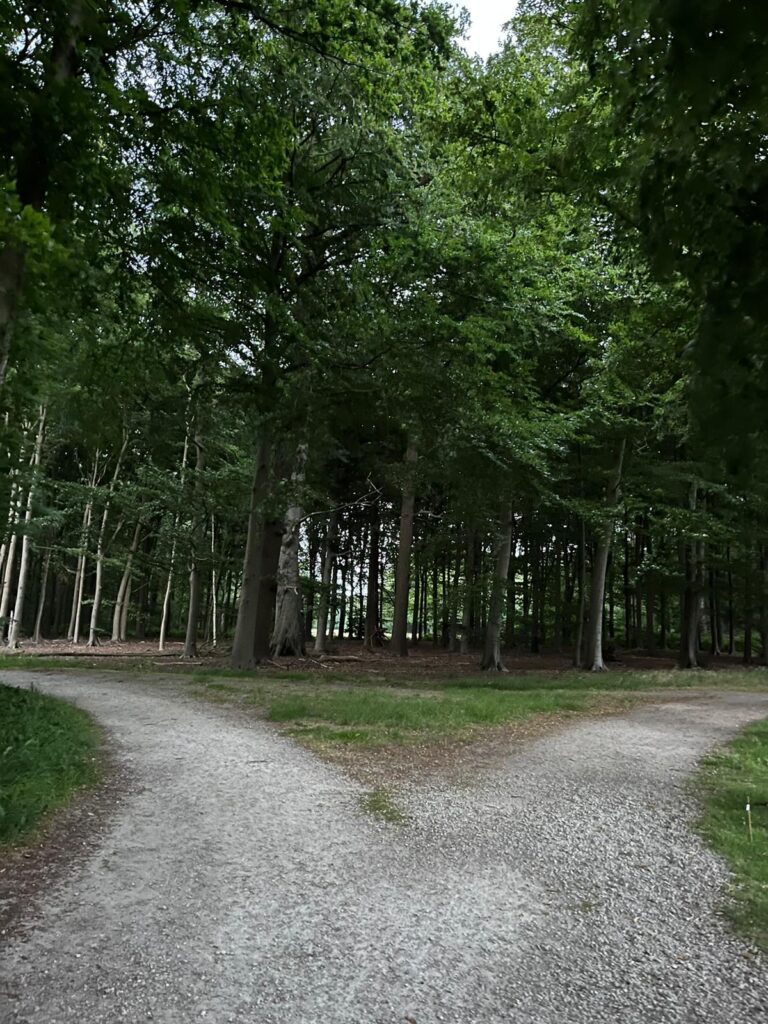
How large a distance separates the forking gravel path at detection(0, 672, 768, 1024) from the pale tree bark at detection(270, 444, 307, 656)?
11190mm

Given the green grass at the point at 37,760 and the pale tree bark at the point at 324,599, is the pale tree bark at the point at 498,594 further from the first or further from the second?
the green grass at the point at 37,760

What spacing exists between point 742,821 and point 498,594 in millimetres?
11758

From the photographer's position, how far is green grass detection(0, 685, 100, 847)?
4465 mm

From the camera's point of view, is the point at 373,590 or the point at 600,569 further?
the point at 373,590

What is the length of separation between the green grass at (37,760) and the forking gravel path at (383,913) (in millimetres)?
496

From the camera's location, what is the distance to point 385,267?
11297mm

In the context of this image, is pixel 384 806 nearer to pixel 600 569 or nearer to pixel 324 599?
pixel 600 569

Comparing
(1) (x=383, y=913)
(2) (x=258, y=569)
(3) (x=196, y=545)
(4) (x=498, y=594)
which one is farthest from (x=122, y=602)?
(1) (x=383, y=913)

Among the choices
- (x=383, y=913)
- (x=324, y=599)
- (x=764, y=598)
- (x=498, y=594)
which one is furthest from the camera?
(x=764, y=598)

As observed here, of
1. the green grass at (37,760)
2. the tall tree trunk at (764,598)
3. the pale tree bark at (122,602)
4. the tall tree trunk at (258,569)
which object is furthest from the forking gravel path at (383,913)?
the pale tree bark at (122,602)

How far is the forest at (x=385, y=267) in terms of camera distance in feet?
6.58

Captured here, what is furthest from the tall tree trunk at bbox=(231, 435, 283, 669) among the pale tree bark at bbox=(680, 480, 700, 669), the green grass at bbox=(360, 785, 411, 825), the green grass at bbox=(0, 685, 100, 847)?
the pale tree bark at bbox=(680, 480, 700, 669)

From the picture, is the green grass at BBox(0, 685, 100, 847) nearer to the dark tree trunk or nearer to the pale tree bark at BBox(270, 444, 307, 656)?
the pale tree bark at BBox(270, 444, 307, 656)

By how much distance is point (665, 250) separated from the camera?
2086 millimetres
